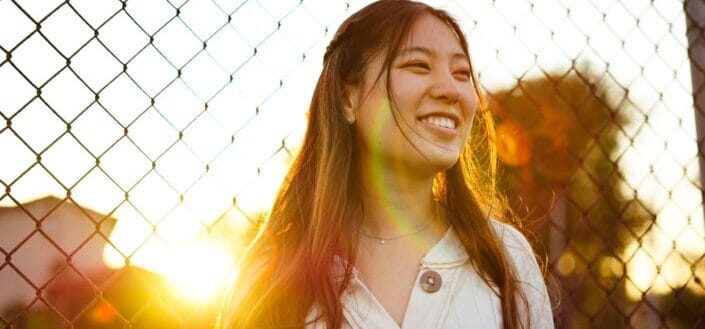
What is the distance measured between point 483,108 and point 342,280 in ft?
3.02

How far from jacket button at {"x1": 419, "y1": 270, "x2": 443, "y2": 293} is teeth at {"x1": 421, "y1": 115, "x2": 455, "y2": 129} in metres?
0.39

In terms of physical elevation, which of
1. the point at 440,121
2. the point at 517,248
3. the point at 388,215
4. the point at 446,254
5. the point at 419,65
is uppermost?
the point at 419,65

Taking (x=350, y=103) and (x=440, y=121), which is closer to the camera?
(x=440, y=121)

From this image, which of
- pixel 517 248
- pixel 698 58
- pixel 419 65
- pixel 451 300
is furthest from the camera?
pixel 698 58

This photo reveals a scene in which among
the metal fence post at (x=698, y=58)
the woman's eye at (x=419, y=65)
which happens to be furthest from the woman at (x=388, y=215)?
the metal fence post at (x=698, y=58)

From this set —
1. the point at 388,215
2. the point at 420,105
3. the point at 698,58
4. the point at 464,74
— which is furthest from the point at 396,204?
the point at 698,58

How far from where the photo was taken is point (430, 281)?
1.87 m

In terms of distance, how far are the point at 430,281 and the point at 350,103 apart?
58 cm

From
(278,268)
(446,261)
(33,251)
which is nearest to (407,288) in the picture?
(446,261)

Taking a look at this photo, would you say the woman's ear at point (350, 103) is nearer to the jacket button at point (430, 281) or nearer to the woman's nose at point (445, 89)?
the woman's nose at point (445, 89)

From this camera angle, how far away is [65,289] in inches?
469

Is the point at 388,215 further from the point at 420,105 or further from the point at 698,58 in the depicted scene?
the point at 698,58

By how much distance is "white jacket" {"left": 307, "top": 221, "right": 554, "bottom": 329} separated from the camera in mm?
1805

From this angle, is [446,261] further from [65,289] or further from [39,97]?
[65,289]
